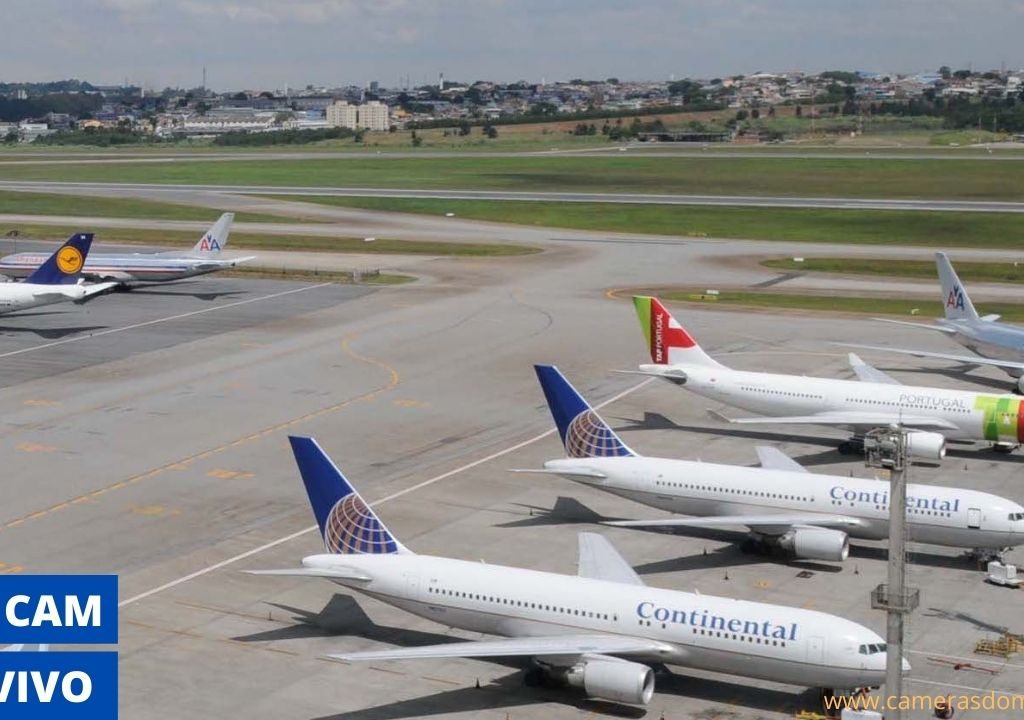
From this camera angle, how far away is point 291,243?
161 meters

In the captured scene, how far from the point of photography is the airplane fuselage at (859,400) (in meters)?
73.2

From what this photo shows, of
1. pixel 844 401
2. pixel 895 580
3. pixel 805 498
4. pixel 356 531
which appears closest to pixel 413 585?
pixel 356 531

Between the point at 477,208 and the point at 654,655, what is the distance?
15160 cm

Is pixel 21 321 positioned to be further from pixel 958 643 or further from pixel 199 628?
pixel 958 643

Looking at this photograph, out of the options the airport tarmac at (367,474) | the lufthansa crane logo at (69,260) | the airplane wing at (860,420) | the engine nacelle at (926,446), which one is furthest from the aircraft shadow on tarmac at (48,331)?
the engine nacelle at (926,446)

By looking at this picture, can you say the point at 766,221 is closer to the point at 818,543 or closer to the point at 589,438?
the point at 589,438

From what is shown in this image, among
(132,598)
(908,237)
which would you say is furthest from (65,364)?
(908,237)

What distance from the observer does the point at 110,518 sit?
2518 inches

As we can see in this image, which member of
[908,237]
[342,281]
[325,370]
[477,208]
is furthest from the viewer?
[477,208]

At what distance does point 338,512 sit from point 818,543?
18749 mm

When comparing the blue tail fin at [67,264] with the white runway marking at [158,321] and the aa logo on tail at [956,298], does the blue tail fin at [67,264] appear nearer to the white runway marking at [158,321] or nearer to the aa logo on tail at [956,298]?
the white runway marking at [158,321]

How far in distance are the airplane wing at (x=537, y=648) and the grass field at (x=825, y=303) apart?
7824 centimetres

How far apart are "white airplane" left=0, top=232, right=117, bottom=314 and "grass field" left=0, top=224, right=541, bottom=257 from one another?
5059 cm

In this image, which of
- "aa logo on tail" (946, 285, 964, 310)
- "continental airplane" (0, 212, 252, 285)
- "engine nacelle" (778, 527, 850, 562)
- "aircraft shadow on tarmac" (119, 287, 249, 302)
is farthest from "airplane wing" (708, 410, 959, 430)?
"continental airplane" (0, 212, 252, 285)
